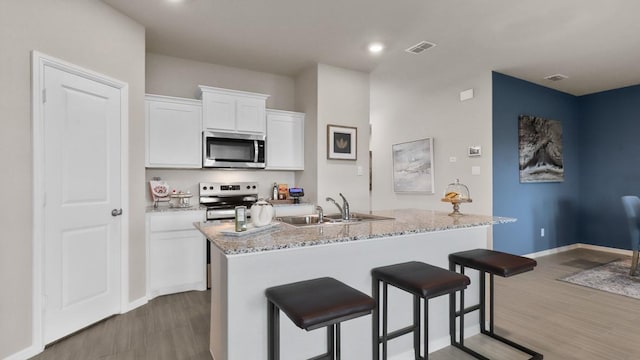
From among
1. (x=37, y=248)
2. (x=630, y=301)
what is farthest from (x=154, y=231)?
(x=630, y=301)

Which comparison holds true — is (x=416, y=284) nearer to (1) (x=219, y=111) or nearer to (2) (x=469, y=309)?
(2) (x=469, y=309)

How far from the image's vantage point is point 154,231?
314cm

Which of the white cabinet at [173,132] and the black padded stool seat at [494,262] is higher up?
the white cabinet at [173,132]

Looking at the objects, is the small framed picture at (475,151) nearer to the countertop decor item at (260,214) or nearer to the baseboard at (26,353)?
the countertop decor item at (260,214)

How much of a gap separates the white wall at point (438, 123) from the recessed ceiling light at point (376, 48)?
1.66ft

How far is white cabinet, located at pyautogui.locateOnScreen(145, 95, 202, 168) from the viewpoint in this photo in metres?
3.38

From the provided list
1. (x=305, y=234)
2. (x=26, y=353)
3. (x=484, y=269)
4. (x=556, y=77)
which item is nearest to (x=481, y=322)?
(x=484, y=269)

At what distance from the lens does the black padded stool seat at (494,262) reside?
1.87m

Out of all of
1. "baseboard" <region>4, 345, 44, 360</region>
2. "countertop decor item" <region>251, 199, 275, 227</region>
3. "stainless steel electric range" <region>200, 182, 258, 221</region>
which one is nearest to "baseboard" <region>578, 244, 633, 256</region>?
"stainless steel electric range" <region>200, 182, 258, 221</region>

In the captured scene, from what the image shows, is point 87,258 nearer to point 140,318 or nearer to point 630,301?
point 140,318

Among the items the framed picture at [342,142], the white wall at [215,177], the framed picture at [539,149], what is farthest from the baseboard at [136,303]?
the framed picture at [539,149]

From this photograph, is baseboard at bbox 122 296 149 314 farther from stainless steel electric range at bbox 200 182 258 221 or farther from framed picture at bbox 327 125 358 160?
framed picture at bbox 327 125 358 160

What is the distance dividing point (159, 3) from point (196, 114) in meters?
1.18

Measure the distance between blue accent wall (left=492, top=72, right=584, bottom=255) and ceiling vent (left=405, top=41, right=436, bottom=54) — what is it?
1322mm
